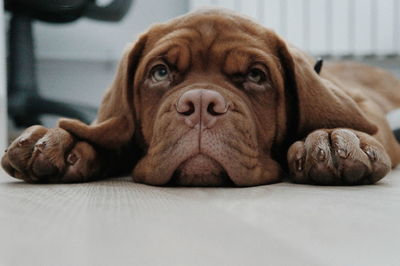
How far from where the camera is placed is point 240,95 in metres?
2.21

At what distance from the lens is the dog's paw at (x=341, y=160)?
196 cm

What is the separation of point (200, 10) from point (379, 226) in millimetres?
1520

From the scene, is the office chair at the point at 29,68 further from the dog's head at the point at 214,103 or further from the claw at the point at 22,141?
the claw at the point at 22,141

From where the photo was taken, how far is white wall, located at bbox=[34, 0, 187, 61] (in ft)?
18.9

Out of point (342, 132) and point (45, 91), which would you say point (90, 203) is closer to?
point (342, 132)

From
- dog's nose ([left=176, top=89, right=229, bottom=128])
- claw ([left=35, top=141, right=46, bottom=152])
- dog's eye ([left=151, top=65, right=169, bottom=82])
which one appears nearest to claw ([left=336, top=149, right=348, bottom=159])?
dog's nose ([left=176, top=89, right=229, bottom=128])

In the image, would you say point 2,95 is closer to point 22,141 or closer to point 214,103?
point 22,141

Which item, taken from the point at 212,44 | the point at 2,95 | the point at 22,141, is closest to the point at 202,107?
the point at 212,44

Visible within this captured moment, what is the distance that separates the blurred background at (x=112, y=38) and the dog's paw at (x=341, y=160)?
3.91 metres

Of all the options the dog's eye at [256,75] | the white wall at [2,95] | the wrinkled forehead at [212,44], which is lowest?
the white wall at [2,95]

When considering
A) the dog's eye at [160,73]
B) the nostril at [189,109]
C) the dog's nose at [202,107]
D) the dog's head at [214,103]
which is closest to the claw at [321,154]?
the dog's head at [214,103]

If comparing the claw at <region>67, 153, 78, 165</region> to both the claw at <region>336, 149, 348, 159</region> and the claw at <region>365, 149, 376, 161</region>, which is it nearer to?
the claw at <region>336, 149, 348, 159</region>

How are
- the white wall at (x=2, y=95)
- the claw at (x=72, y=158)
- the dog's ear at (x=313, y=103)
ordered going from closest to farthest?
the claw at (x=72, y=158), the dog's ear at (x=313, y=103), the white wall at (x=2, y=95)

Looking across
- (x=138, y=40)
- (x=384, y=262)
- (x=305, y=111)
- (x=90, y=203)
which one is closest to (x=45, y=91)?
(x=138, y=40)
